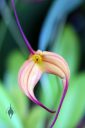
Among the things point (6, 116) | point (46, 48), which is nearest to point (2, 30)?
point (46, 48)

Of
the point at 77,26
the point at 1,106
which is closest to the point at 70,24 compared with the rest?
the point at 77,26

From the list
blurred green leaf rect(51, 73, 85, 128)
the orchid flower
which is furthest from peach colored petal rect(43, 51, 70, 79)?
blurred green leaf rect(51, 73, 85, 128)

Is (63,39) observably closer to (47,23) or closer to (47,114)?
(47,23)

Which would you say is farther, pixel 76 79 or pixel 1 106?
pixel 76 79

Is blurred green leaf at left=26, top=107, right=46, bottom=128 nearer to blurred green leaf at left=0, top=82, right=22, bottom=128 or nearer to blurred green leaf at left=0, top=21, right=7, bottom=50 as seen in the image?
blurred green leaf at left=0, top=82, right=22, bottom=128

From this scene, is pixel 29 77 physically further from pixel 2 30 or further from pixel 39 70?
pixel 2 30

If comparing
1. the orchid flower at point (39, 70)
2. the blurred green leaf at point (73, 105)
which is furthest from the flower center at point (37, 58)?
the blurred green leaf at point (73, 105)
